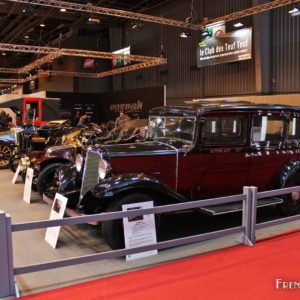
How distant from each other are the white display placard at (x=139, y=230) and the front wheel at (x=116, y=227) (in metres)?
0.23

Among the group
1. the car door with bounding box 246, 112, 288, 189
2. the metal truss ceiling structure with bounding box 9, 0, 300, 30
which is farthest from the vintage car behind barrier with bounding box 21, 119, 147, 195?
the metal truss ceiling structure with bounding box 9, 0, 300, 30

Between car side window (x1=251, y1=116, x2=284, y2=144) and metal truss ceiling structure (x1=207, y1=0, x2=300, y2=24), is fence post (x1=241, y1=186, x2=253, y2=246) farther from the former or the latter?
metal truss ceiling structure (x1=207, y1=0, x2=300, y2=24)

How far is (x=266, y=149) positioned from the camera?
4766mm

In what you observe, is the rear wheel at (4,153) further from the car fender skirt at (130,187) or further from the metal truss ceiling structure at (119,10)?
the car fender skirt at (130,187)

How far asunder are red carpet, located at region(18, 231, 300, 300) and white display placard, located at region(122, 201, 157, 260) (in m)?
0.30

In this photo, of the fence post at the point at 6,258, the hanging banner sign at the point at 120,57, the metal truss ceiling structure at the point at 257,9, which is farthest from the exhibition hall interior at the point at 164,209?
the hanging banner sign at the point at 120,57

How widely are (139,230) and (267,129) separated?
2589mm

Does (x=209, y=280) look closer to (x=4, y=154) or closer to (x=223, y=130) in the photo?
(x=223, y=130)

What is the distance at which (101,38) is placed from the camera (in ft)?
77.4

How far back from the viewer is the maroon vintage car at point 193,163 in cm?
372

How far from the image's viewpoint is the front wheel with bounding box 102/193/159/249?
351 cm

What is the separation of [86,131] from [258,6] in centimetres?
782

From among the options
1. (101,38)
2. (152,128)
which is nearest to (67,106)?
(101,38)

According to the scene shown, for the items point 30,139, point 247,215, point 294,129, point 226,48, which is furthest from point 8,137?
point 226,48
